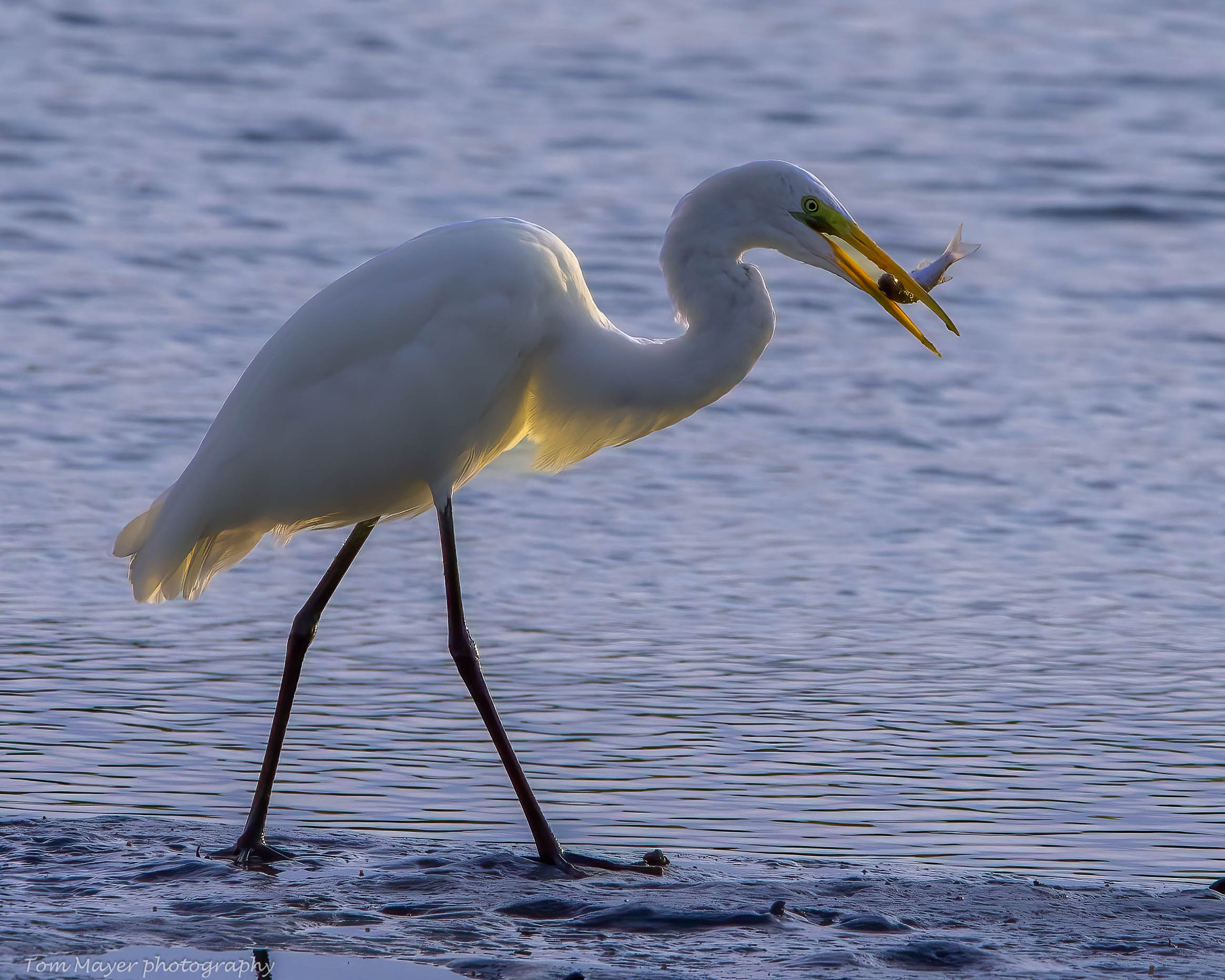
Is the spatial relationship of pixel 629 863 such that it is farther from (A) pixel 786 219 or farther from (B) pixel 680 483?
(B) pixel 680 483

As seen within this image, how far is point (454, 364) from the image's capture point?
515cm

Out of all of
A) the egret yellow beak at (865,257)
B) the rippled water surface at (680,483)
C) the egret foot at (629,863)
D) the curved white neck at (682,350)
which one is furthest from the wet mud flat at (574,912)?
the egret yellow beak at (865,257)

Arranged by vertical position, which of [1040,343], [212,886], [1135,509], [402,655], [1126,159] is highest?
[1126,159]

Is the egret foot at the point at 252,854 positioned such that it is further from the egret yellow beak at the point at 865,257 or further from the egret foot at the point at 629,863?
the egret yellow beak at the point at 865,257

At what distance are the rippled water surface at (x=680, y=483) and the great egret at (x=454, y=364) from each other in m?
0.59

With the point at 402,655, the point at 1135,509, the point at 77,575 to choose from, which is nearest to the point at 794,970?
the point at 402,655

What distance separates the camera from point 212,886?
4688 mm

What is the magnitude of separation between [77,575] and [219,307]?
10.8ft

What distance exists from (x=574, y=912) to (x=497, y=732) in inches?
27.8

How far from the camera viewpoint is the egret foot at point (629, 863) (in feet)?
16.0

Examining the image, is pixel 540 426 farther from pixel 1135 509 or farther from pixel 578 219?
pixel 578 219

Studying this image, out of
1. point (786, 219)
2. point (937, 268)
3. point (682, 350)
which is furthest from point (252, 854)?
point (937, 268)

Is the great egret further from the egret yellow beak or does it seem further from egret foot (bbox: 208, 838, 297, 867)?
egret foot (bbox: 208, 838, 297, 867)

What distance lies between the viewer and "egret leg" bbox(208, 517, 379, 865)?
491 centimetres
